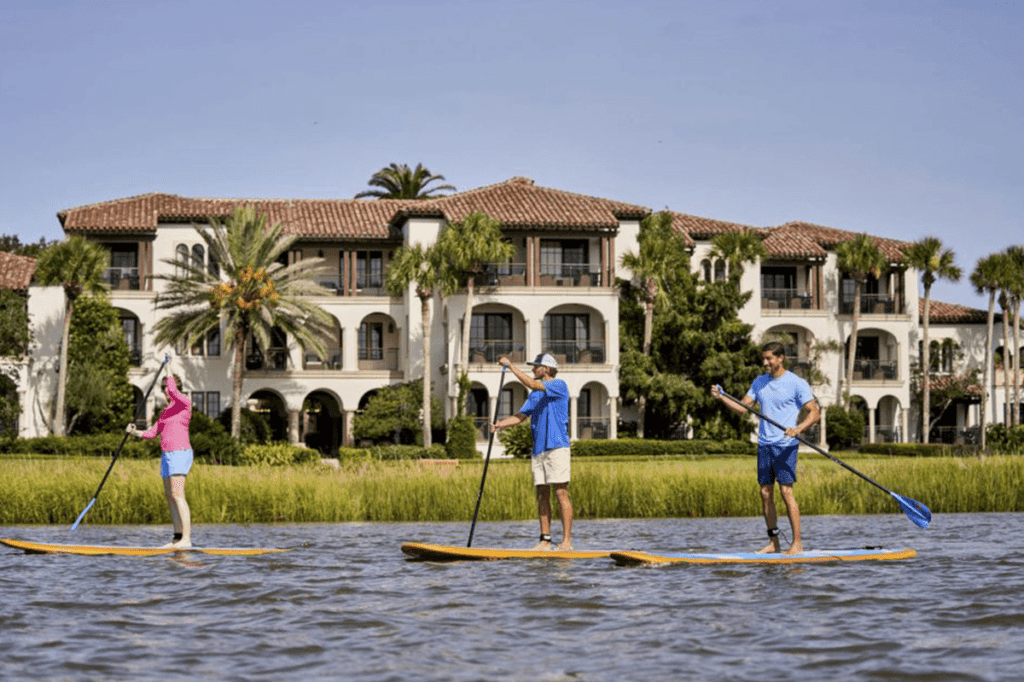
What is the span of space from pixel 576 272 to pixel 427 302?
664cm

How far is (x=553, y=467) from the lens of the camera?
14562 mm

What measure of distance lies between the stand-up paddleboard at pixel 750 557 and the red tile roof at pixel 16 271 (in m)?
44.1

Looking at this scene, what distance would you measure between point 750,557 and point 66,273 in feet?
132

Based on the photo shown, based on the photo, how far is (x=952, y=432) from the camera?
217ft

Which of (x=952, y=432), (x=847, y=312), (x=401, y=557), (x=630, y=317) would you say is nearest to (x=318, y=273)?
(x=630, y=317)

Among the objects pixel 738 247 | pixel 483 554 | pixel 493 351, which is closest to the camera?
pixel 483 554

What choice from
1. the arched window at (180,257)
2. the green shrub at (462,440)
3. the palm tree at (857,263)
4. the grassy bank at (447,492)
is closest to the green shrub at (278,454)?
the green shrub at (462,440)

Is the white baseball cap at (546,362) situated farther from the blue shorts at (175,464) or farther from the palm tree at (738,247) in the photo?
the palm tree at (738,247)

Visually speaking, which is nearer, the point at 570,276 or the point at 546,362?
the point at 546,362

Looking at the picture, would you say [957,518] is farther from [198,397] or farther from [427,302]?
[198,397]

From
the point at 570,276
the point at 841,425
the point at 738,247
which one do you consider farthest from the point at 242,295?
the point at 841,425

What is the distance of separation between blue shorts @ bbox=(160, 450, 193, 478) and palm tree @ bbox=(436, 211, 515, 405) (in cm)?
3539

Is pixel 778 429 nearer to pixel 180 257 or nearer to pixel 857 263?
pixel 180 257

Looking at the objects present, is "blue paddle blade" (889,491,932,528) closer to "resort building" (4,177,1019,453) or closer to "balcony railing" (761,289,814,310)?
"resort building" (4,177,1019,453)
